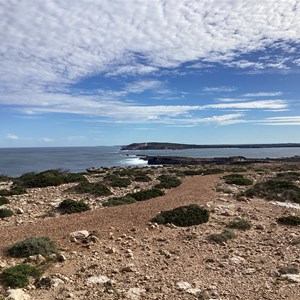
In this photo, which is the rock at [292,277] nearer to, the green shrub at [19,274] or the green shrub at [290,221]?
the green shrub at [19,274]

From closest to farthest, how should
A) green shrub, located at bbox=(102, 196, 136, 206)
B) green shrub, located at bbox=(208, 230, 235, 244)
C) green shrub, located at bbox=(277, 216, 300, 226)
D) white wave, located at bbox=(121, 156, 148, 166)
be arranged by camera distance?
green shrub, located at bbox=(208, 230, 235, 244) → green shrub, located at bbox=(277, 216, 300, 226) → green shrub, located at bbox=(102, 196, 136, 206) → white wave, located at bbox=(121, 156, 148, 166)

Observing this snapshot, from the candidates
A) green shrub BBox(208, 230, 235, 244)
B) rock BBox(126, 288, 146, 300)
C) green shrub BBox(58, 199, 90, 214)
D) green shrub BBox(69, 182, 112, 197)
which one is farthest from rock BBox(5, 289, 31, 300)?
green shrub BBox(69, 182, 112, 197)

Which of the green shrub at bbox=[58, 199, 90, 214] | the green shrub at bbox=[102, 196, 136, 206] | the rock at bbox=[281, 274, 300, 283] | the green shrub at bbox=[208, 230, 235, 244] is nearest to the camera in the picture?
the rock at bbox=[281, 274, 300, 283]

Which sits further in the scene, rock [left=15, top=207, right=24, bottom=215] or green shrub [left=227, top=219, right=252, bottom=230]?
rock [left=15, top=207, right=24, bottom=215]

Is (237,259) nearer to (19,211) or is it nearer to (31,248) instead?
(31,248)

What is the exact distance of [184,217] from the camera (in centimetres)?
1337

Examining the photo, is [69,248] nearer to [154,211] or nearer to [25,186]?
[154,211]

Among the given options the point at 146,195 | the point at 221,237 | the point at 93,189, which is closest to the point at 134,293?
the point at 221,237

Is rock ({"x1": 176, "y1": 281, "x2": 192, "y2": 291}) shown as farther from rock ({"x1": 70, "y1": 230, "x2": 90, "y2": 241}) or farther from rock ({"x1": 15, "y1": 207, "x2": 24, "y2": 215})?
rock ({"x1": 15, "y1": 207, "x2": 24, "y2": 215})

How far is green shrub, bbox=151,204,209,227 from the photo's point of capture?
13.1m

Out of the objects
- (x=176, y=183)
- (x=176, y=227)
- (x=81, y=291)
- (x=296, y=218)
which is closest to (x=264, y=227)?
(x=296, y=218)

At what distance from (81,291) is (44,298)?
72 cm

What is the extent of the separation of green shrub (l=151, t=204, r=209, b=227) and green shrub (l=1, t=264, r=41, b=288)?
5743mm

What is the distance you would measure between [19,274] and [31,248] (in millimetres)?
1698
